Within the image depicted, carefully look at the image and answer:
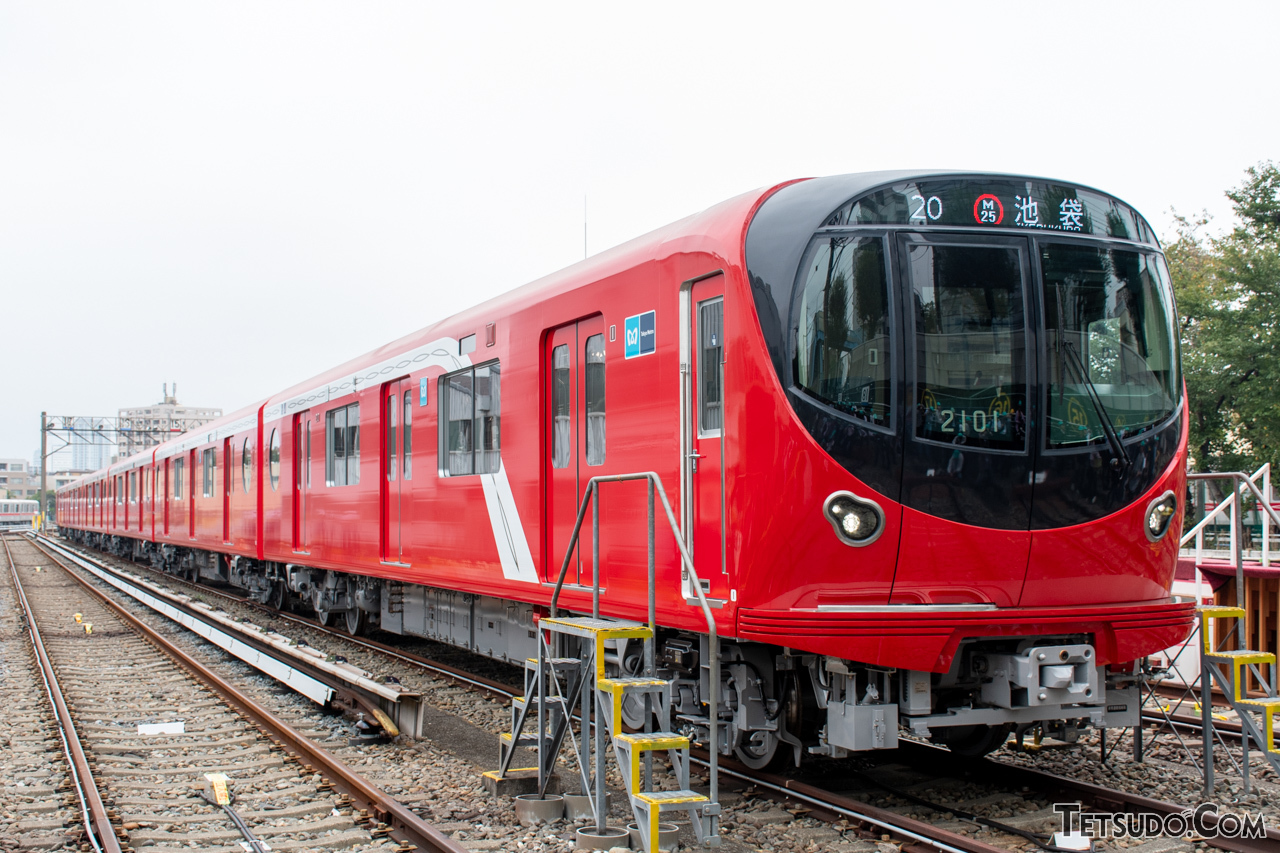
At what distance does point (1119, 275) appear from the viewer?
5988mm

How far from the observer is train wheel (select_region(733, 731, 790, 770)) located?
6.40m

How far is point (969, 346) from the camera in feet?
18.5

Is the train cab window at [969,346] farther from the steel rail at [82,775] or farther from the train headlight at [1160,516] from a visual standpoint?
the steel rail at [82,775]

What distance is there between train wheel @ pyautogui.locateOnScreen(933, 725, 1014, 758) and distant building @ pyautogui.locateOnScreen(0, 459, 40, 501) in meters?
166

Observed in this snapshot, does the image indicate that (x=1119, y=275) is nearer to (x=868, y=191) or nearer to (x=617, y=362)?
(x=868, y=191)

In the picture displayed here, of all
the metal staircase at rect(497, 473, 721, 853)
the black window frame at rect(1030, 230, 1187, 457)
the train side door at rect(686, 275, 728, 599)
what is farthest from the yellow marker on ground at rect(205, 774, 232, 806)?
the black window frame at rect(1030, 230, 1187, 457)

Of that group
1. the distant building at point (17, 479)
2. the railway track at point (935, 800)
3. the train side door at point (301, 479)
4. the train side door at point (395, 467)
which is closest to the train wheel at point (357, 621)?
the train side door at point (301, 479)

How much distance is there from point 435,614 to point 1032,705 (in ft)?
22.4

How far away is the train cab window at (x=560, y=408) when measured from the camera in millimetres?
7660

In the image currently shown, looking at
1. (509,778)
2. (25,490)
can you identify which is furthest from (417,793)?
(25,490)

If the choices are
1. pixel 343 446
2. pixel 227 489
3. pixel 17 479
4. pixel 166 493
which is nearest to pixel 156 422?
pixel 166 493

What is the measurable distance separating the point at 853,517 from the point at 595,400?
2.33 m

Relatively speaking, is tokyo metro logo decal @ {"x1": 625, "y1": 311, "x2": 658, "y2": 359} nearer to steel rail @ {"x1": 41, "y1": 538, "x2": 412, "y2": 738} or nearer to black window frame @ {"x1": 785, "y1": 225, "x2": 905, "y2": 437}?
black window frame @ {"x1": 785, "y1": 225, "x2": 905, "y2": 437}

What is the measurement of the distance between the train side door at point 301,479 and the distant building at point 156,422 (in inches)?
1261
